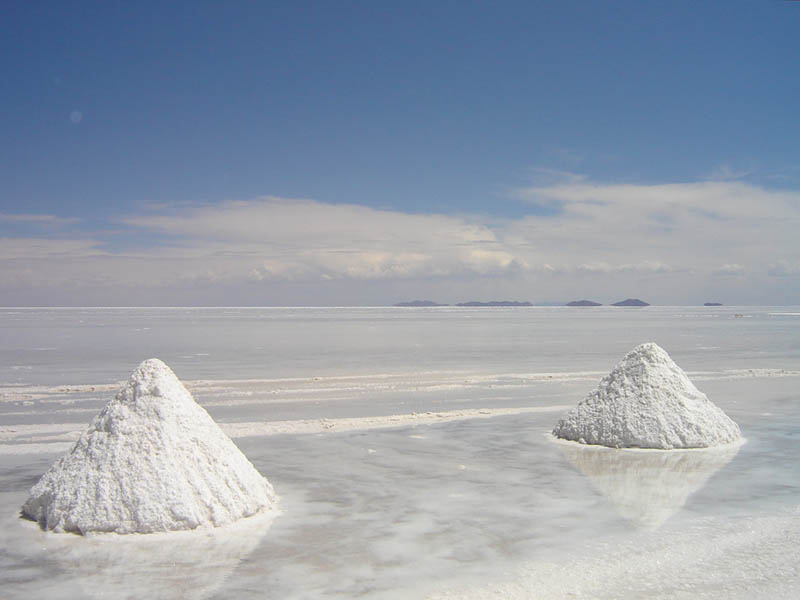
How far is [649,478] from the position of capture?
25.3ft

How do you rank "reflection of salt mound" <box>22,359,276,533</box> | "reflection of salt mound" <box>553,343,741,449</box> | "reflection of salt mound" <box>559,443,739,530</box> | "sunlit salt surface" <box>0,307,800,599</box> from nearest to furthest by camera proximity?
"sunlit salt surface" <box>0,307,800,599</box>
"reflection of salt mound" <box>22,359,276,533</box>
"reflection of salt mound" <box>559,443,739,530</box>
"reflection of salt mound" <box>553,343,741,449</box>

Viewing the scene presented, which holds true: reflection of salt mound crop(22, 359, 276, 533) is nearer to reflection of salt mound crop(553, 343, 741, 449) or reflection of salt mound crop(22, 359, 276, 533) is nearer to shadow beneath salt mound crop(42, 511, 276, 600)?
shadow beneath salt mound crop(42, 511, 276, 600)

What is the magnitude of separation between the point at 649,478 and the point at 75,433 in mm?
7514

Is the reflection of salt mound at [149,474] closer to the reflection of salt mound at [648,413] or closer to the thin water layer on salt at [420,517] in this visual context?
the thin water layer on salt at [420,517]

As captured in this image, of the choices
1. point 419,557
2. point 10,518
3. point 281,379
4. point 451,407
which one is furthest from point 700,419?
point 281,379

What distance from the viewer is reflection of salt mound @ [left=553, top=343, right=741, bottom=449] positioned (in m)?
9.21

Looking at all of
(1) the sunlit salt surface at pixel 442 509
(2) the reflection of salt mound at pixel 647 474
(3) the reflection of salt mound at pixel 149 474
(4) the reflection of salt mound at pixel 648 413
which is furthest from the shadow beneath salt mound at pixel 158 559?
(4) the reflection of salt mound at pixel 648 413

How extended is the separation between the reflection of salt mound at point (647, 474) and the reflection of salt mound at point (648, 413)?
18cm

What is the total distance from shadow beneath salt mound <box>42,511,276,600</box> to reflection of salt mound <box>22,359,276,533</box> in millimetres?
127

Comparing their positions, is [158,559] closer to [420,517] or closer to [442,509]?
[420,517]

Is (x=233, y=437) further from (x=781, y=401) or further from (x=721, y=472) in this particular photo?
(x=781, y=401)

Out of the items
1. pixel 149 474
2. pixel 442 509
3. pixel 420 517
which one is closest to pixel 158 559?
pixel 149 474

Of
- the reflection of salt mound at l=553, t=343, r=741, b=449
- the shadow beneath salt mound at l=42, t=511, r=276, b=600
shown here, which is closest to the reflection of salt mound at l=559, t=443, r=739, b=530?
the reflection of salt mound at l=553, t=343, r=741, b=449

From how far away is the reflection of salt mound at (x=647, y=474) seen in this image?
657 cm
